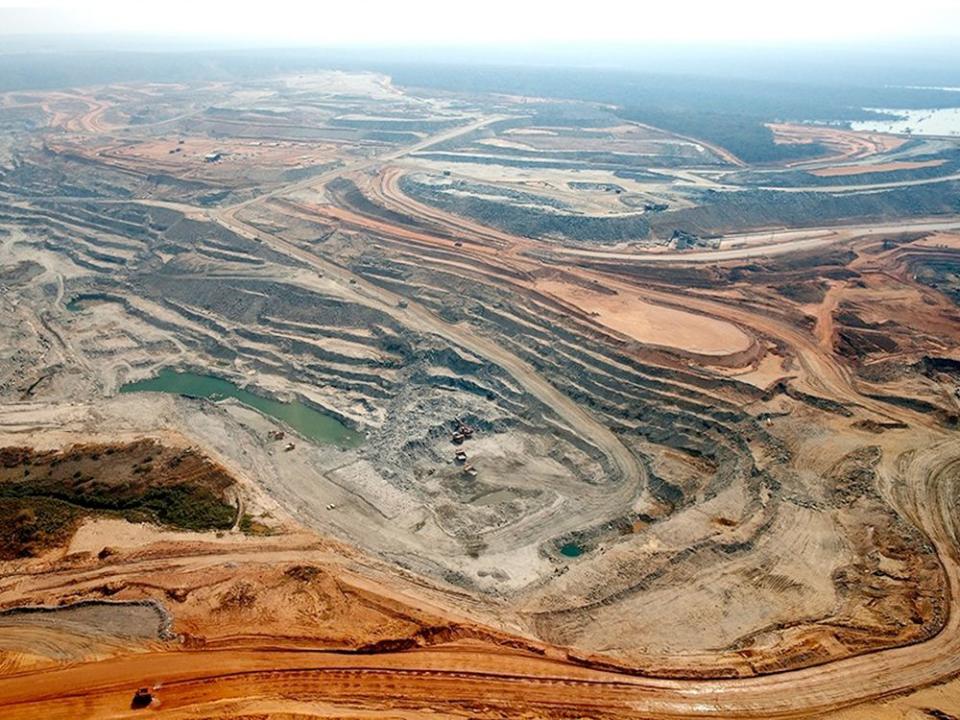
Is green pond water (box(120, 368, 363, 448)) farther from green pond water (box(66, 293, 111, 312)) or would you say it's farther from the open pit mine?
green pond water (box(66, 293, 111, 312))

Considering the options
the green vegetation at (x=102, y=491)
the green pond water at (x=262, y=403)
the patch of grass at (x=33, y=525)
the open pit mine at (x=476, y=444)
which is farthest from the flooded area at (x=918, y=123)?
the patch of grass at (x=33, y=525)

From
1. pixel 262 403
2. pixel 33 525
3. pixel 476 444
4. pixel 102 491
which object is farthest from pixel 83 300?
pixel 476 444

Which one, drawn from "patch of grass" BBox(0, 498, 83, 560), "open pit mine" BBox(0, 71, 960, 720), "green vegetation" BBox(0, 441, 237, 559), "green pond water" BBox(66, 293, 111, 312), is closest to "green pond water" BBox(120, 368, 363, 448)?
"open pit mine" BBox(0, 71, 960, 720)

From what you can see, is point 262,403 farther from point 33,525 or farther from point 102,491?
point 33,525

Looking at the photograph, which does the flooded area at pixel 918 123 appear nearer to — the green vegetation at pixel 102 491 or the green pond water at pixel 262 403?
the green pond water at pixel 262 403

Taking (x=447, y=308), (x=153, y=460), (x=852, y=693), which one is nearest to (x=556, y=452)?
(x=447, y=308)
